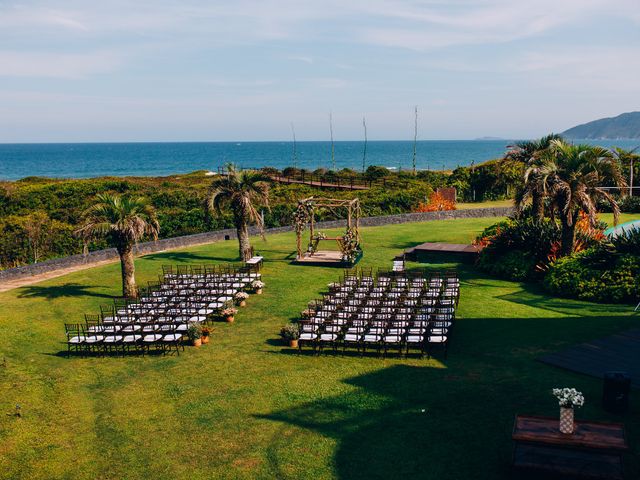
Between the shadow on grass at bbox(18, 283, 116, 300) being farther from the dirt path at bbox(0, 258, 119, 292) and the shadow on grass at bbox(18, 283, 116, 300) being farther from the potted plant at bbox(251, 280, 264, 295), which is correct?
the potted plant at bbox(251, 280, 264, 295)

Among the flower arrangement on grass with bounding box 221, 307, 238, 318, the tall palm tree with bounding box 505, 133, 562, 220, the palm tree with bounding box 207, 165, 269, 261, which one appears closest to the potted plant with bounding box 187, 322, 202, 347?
the flower arrangement on grass with bounding box 221, 307, 238, 318

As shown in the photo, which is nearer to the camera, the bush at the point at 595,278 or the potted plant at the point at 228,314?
the potted plant at the point at 228,314

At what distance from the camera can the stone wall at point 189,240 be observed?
1188 inches

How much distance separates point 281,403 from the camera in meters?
14.4

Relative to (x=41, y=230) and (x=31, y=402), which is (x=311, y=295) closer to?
(x=31, y=402)

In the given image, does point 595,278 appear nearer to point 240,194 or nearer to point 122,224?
point 240,194

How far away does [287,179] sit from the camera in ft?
227

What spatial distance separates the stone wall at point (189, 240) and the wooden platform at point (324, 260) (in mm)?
9487

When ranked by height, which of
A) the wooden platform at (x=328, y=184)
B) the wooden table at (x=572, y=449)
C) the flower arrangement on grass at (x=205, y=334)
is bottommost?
the flower arrangement on grass at (x=205, y=334)

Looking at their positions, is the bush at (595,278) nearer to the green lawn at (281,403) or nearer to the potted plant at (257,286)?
the green lawn at (281,403)

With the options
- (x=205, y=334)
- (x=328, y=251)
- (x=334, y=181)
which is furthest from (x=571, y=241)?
(x=334, y=181)

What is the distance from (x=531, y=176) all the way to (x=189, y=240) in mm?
21362

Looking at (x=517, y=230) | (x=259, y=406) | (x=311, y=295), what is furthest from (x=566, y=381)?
(x=517, y=230)

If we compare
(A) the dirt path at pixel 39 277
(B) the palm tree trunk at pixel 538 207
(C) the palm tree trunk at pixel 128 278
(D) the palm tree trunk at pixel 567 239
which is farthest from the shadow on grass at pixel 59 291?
(B) the palm tree trunk at pixel 538 207
